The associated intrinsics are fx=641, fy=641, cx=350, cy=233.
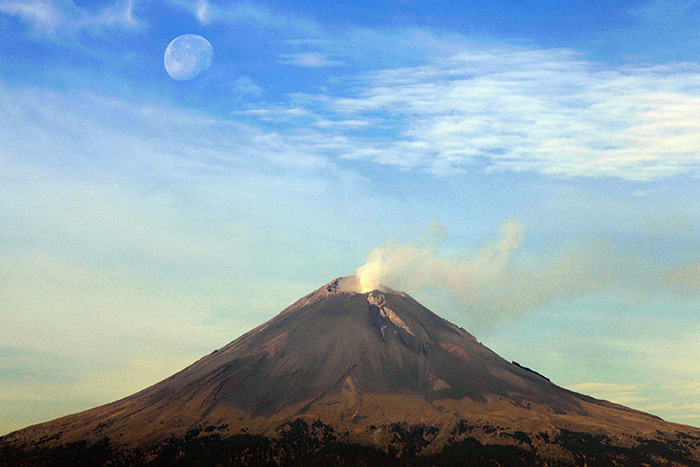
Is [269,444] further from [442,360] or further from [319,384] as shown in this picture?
[442,360]

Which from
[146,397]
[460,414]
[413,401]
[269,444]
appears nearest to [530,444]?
[460,414]

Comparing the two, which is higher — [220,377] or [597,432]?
[220,377]

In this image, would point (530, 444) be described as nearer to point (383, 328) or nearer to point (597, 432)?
point (597, 432)

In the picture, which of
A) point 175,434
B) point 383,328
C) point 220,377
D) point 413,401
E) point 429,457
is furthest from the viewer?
point 383,328

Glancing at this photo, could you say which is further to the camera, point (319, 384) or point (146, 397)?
point (146, 397)

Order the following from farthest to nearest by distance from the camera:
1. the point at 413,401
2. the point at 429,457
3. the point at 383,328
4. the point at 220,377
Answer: the point at 383,328, the point at 220,377, the point at 413,401, the point at 429,457

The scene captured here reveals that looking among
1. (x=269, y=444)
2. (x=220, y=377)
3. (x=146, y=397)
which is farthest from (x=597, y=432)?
(x=146, y=397)

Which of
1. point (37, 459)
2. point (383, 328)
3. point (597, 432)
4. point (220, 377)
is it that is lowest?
point (37, 459)
